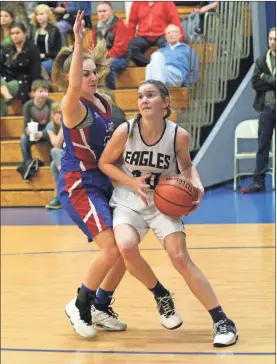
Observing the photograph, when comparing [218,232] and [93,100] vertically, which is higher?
[93,100]

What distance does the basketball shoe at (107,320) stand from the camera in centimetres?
531

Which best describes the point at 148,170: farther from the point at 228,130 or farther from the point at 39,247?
the point at 228,130

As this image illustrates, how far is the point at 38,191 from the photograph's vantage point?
11.1 metres

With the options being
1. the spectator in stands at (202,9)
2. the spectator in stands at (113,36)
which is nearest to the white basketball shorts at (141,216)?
the spectator in stands at (113,36)

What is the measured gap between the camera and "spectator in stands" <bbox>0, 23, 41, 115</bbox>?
39.1 ft

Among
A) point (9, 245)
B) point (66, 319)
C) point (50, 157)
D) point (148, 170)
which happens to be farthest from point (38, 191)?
point (148, 170)

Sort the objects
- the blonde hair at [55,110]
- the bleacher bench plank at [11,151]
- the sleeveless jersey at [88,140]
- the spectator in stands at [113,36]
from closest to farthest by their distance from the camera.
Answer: the sleeveless jersey at [88,140]
the blonde hair at [55,110]
the spectator in stands at [113,36]
the bleacher bench plank at [11,151]

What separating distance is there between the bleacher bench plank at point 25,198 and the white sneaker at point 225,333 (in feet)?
20.5

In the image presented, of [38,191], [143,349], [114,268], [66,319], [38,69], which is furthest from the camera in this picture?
[38,69]

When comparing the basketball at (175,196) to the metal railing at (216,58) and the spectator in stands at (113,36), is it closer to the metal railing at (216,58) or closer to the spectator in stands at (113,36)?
the metal railing at (216,58)

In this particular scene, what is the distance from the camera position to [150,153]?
194 inches

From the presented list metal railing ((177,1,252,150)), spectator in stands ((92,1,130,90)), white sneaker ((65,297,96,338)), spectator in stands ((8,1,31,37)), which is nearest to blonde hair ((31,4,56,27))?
spectator in stands ((8,1,31,37))

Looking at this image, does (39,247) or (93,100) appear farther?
(39,247)

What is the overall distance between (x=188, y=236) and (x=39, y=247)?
4.62ft
